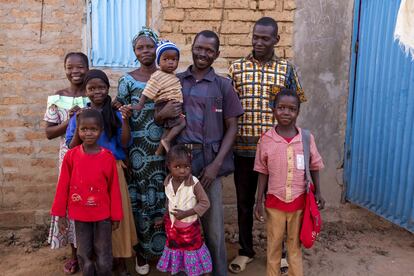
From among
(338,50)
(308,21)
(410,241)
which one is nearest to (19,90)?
(308,21)

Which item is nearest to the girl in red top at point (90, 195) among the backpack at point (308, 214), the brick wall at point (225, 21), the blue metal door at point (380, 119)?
the backpack at point (308, 214)

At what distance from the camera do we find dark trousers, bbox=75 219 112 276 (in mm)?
2689

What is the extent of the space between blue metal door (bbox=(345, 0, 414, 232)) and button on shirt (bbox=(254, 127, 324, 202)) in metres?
1.32

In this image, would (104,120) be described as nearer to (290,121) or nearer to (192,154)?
(192,154)

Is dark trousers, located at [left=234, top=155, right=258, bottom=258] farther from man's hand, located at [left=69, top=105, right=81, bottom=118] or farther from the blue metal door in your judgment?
the blue metal door

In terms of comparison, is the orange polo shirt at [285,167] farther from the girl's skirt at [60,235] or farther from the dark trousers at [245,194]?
the girl's skirt at [60,235]

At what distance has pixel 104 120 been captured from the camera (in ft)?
9.02

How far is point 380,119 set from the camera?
381 cm

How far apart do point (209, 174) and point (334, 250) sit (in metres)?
1.80

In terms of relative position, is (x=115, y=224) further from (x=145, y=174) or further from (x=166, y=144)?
(x=166, y=144)

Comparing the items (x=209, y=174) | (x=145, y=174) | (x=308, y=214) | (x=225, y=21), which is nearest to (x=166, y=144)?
(x=209, y=174)

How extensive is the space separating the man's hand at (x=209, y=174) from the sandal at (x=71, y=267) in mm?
1398

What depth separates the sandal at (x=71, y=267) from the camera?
3.30 meters

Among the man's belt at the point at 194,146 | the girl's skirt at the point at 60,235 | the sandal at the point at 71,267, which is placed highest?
the man's belt at the point at 194,146
